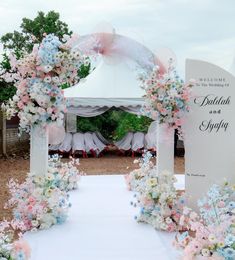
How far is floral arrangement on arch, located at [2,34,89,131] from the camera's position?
5.77 meters

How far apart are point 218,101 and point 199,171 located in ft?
2.88

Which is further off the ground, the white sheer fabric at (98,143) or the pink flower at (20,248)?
the pink flower at (20,248)

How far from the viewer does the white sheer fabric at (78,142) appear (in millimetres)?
14558

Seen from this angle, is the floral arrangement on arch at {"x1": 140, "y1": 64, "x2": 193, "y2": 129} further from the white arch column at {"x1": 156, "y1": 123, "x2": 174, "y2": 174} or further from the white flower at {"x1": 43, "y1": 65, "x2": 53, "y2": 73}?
the white flower at {"x1": 43, "y1": 65, "x2": 53, "y2": 73}

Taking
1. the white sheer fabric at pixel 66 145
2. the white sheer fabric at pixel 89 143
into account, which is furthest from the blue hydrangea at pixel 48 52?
the white sheer fabric at pixel 89 143

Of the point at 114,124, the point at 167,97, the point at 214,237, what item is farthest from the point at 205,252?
the point at 114,124

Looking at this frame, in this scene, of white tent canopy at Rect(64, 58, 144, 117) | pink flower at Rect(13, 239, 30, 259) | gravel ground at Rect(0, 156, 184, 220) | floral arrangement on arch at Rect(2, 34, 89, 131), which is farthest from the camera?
white tent canopy at Rect(64, 58, 144, 117)

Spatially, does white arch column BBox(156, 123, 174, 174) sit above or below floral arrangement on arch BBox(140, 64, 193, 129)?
below

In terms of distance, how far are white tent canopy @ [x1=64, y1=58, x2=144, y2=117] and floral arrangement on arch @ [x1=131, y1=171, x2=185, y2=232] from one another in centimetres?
840

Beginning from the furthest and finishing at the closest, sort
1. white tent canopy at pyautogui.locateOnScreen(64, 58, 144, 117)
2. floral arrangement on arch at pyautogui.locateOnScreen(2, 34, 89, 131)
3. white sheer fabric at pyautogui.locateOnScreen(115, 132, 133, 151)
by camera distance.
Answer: white sheer fabric at pyautogui.locateOnScreen(115, 132, 133, 151) < white tent canopy at pyautogui.locateOnScreen(64, 58, 144, 117) < floral arrangement on arch at pyautogui.locateOnScreen(2, 34, 89, 131)

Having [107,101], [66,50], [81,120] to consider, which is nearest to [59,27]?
[81,120]

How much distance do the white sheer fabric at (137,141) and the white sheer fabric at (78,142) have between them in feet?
4.92

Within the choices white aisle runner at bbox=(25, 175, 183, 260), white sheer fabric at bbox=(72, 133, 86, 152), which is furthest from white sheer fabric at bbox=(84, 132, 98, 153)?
white aisle runner at bbox=(25, 175, 183, 260)

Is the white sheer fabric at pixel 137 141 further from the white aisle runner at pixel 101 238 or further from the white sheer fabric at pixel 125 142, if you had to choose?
the white aisle runner at pixel 101 238
